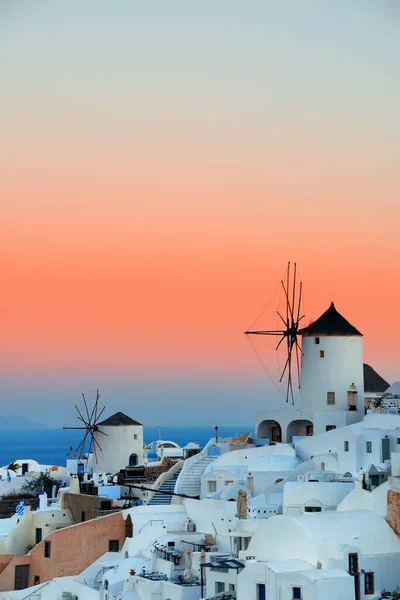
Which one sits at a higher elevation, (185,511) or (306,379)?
(306,379)

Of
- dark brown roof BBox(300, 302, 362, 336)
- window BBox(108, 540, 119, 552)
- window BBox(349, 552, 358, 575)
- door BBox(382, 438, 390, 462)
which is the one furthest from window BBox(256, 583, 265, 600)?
dark brown roof BBox(300, 302, 362, 336)

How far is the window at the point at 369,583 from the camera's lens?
2847cm

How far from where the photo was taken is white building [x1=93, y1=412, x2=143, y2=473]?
1822 inches

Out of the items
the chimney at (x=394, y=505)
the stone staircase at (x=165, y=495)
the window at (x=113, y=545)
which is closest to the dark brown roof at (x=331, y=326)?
the stone staircase at (x=165, y=495)

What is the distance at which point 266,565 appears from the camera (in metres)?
28.0

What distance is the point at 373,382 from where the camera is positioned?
48.0m

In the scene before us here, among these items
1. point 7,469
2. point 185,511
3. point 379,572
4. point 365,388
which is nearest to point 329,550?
point 379,572

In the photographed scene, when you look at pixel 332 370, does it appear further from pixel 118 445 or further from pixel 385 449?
pixel 118 445

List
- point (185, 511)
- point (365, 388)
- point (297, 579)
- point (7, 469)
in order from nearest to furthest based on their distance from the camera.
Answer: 1. point (297, 579)
2. point (185, 511)
3. point (365, 388)
4. point (7, 469)

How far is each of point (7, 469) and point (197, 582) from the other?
24416 millimetres

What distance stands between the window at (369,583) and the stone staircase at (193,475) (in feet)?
40.3

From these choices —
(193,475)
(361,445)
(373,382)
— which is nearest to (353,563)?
(361,445)

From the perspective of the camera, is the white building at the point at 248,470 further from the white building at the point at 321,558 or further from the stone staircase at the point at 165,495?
the white building at the point at 321,558

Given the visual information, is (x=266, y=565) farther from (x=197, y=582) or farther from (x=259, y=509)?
(x=259, y=509)
